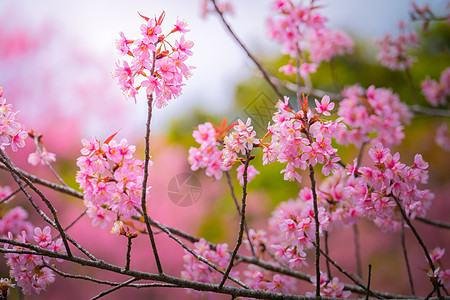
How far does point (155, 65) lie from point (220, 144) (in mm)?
327

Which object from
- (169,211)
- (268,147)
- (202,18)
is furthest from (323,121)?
(169,211)

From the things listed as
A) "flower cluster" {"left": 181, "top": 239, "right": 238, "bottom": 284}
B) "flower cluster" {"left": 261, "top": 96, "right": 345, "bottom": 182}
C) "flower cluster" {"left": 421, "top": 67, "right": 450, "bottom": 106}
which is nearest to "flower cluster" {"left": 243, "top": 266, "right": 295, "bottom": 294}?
"flower cluster" {"left": 181, "top": 239, "right": 238, "bottom": 284}

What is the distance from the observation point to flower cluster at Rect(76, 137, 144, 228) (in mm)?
940

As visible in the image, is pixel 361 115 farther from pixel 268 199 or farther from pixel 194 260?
pixel 268 199

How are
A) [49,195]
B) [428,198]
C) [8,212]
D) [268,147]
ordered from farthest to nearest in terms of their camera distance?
[49,195]
[8,212]
[428,198]
[268,147]

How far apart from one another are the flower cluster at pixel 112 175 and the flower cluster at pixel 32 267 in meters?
0.21

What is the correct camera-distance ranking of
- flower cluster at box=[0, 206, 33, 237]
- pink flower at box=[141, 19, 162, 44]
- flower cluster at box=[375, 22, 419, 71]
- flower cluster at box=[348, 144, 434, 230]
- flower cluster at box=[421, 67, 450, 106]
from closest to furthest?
1. pink flower at box=[141, 19, 162, 44]
2. flower cluster at box=[348, 144, 434, 230]
3. flower cluster at box=[0, 206, 33, 237]
4. flower cluster at box=[375, 22, 419, 71]
5. flower cluster at box=[421, 67, 450, 106]

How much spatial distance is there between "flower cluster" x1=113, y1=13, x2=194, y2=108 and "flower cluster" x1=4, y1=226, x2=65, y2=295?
51 centimetres

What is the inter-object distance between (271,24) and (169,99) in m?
1.16

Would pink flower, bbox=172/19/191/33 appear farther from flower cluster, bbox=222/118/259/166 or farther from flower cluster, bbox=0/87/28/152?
flower cluster, bbox=0/87/28/152

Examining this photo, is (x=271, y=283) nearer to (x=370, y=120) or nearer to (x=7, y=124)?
(x=7, y=124)

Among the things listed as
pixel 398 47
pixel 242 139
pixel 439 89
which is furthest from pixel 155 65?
pixel 439 89

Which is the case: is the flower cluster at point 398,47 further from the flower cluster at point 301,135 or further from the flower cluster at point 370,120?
the flower cluster at point 301,135

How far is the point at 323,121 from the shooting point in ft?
3.10
